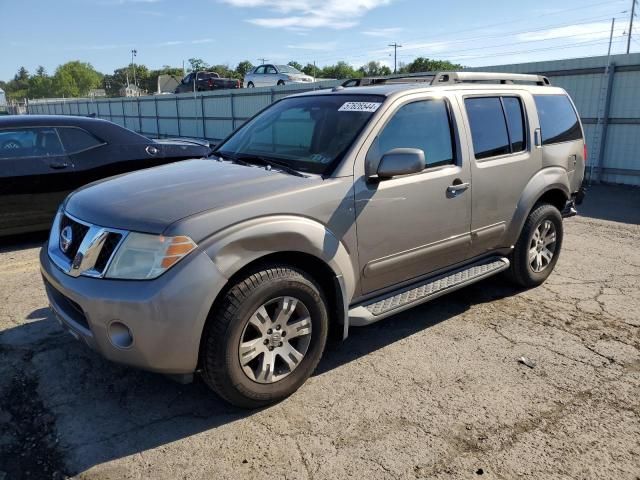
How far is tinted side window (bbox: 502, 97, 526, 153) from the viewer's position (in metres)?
4.55

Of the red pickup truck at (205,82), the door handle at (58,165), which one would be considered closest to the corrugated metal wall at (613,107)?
the door handle at (58,165)

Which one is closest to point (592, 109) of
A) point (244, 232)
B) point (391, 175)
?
point (391, 175)

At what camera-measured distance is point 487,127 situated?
14.2ft

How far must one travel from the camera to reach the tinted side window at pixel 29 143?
20.5 feet

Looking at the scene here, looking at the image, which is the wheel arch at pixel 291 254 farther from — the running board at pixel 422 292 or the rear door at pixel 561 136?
the rear door at pixel 561 136

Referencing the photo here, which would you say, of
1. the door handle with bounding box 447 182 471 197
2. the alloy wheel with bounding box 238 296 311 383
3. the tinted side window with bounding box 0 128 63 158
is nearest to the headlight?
the alloy wheel with bounding box 238 296 311 383

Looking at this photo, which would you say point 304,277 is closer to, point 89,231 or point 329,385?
point 329,385

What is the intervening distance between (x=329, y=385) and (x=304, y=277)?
766mm

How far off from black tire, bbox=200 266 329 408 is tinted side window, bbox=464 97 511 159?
1.96 metres

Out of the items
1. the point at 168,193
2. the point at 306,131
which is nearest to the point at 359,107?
the point at 306,131

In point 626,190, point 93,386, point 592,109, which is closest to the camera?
point 93,386

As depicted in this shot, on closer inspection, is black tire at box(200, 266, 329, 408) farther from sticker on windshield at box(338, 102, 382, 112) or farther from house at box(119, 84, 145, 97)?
house at box(119, 84, 145, 97)

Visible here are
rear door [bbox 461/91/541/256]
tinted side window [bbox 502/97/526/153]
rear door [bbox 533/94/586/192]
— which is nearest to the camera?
rear door [bbox 461/91/541/256]

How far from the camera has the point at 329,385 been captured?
3.38m
